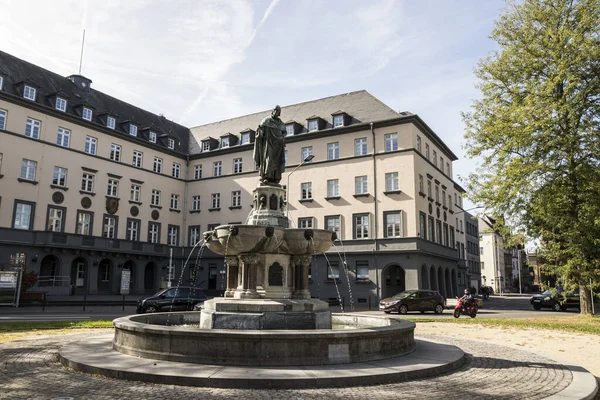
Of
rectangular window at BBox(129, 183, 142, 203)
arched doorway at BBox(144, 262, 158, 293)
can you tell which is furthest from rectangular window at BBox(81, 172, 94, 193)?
arched doorway at BBox(144, 262, 158, 293)

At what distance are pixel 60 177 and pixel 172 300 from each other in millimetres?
20247

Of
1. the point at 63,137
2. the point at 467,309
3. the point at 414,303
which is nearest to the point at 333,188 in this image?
the point at 414,303

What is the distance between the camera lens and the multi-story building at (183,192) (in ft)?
114

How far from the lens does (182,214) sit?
4772cm

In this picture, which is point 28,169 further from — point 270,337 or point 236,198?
point 270,337

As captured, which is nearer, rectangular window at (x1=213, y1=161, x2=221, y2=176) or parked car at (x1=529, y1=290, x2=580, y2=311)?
parked car at (x1=529, y1=290, x2=580, y2=311)

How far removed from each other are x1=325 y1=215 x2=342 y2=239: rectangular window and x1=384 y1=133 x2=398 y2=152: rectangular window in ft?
23.3

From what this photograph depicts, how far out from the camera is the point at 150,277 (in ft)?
148

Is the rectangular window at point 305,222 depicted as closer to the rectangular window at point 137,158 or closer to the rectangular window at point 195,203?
the rectangular window at point 195,203

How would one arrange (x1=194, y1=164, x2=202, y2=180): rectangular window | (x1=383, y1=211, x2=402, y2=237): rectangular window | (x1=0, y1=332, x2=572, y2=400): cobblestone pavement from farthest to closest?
(x1=194, y1=164, x2=202, y2=180): rectangular window < (x1=383, y1=211, x2=402, y2=237): rectangular window < (x1=0, y1=332, x2=572, y2=400): cobblestone pavement

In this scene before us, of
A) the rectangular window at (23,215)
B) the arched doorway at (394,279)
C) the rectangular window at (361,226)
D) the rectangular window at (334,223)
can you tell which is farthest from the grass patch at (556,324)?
the rectangular window at (23,215)

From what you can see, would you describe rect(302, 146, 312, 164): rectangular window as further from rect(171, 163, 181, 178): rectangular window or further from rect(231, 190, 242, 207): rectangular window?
rect(171, 163, 181, 178): rectangular window

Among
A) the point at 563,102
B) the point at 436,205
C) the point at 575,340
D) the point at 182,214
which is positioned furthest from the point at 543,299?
the point at 182,214

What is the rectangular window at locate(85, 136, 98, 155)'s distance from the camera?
39.2m
